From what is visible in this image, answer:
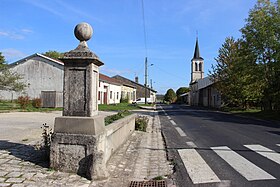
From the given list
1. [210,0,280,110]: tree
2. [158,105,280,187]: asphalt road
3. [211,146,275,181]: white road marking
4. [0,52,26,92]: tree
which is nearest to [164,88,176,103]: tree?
[210,0,280,110]: tree

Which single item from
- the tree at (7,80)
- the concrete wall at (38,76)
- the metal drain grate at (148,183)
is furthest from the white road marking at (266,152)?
the concrete wall at (38,76)

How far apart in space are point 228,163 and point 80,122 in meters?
3.39

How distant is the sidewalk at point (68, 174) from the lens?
4.25 metres

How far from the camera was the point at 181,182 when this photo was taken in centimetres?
461

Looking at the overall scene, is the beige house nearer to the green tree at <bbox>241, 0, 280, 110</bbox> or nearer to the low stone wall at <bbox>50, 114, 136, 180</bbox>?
the green tree at <bbox>241, 0, 280, 110</bbox>

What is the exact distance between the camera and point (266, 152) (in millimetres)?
6953

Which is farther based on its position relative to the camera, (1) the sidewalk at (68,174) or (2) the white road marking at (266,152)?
(2) the white road marking at (266,152)

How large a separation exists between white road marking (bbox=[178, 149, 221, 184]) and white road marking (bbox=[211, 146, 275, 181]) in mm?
570

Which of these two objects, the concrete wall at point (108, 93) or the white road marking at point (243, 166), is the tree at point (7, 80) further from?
the white road marking at point (243, 166)

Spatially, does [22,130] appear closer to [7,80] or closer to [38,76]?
[7,80]

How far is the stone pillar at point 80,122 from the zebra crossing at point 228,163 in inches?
73.3

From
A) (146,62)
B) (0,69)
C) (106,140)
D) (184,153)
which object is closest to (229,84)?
(146,62)

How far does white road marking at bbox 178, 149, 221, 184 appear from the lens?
186 inches

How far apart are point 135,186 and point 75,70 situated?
96.1 inches
